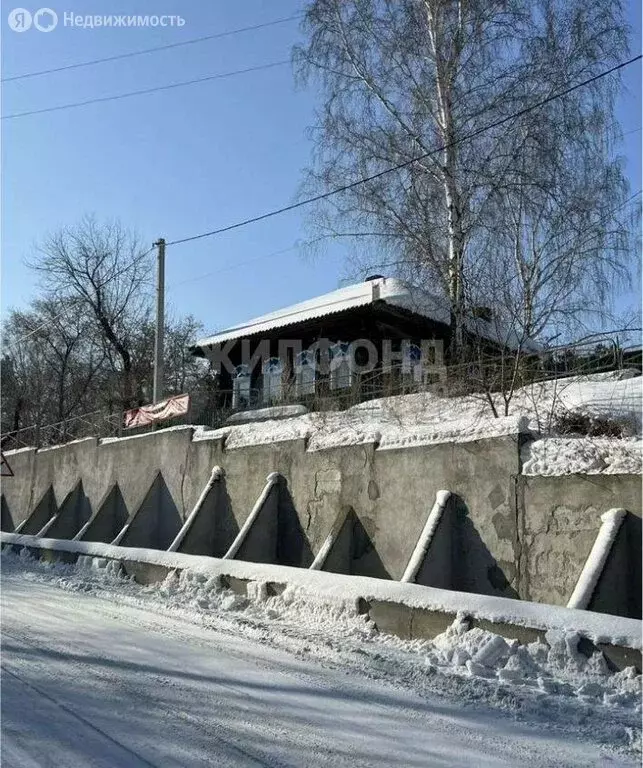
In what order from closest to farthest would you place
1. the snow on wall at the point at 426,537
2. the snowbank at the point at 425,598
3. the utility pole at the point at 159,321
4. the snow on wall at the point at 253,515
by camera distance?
1. the snowbank at the point at 425,598
2. the snow on wall at the point at 426,537
3. the snow on wall at the point at 253,515
4. the utility pole at the point at 159,321

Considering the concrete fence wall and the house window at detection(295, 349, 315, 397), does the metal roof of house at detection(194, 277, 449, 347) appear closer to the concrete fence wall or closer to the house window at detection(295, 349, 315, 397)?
the house window at detection(295, 349, 315, 397)

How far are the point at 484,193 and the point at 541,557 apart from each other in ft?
38.0

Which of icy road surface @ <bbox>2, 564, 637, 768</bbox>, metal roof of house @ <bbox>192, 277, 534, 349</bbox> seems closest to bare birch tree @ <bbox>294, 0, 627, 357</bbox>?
metal roof of house @ <bbox>192, 277, 534, 349</bbox>

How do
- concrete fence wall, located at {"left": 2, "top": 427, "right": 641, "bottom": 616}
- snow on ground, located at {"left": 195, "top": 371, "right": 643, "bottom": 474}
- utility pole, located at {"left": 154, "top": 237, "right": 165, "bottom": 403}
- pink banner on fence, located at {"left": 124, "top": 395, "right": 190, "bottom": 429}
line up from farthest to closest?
utility pole, located at {"left": 154, "top": 237, "right": 165, "bottom": 403} < pink banner on fence, located at {"left": 124, "top": 395, "right": 190, "bottom": 429} < snow on ground, located at {"left": 195, "top": 371, "right": 643, "bottom": 474} < concrete fence wall, located at {"left": 2, "top": 427, "right": 641, "bottom": 616}

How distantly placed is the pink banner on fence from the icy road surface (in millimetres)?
9832

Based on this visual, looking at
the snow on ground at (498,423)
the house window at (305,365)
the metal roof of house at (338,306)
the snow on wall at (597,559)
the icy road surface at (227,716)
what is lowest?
the icy road surface at (227,716)

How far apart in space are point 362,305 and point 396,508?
12380 mm

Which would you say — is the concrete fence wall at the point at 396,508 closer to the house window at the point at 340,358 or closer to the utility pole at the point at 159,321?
the utility pole at the point at 159,321

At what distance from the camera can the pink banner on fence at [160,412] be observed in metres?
16.3

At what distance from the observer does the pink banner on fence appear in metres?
16.3

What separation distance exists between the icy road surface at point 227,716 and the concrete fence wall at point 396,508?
2.53 m

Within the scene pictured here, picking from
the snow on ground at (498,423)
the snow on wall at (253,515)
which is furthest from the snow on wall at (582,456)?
the snow on wall at (253,515)

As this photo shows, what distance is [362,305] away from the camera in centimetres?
2103

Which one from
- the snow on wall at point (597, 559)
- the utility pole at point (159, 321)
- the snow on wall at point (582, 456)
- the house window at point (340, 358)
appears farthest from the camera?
the house window at point (340, 358)
